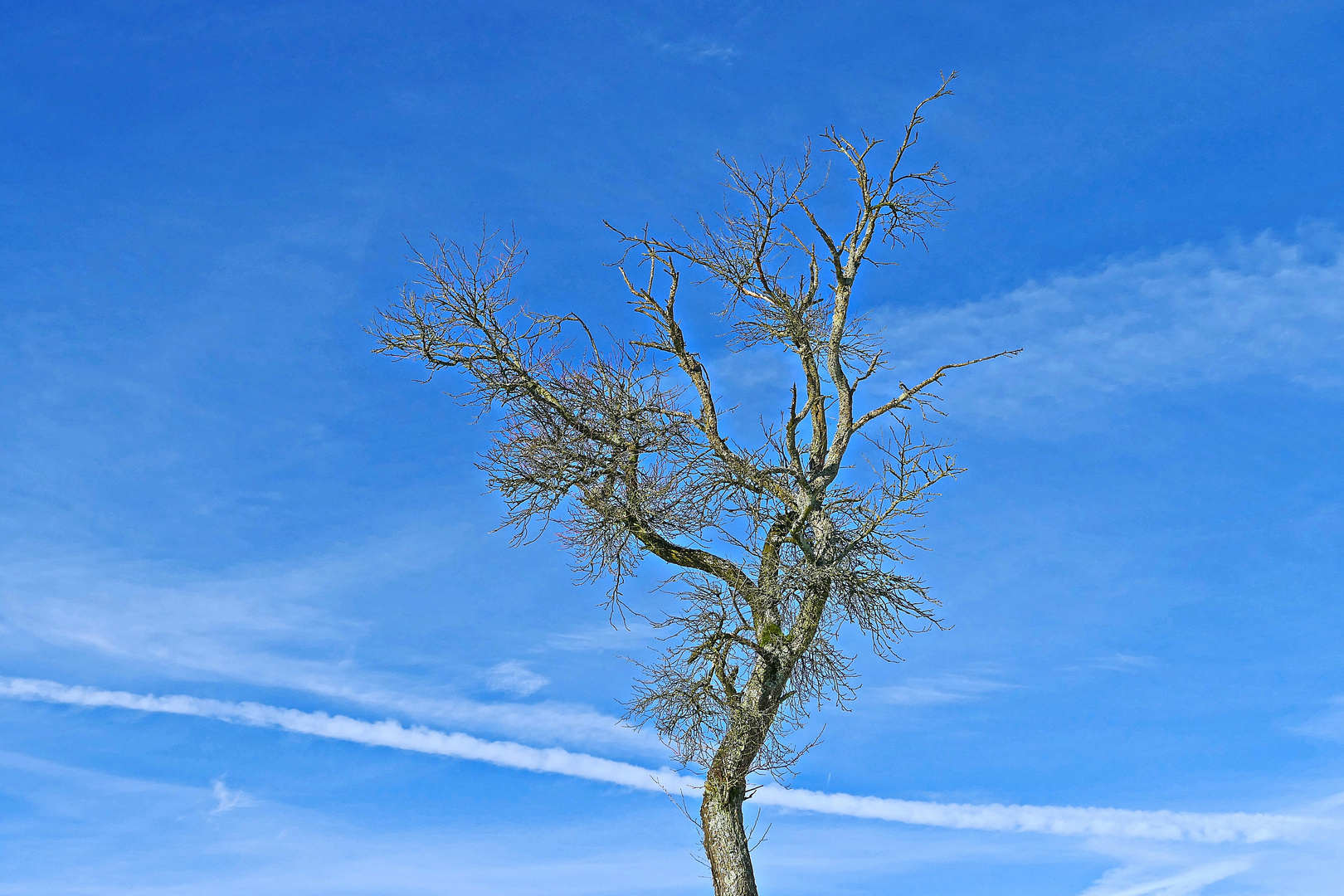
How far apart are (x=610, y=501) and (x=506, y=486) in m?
1.32

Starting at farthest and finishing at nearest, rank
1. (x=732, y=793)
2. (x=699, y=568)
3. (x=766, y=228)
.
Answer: (x=766, y=228) → (x=699, y=568) → (x=732, y=793)

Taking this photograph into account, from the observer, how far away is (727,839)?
1079 cm

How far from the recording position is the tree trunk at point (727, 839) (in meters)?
10.6

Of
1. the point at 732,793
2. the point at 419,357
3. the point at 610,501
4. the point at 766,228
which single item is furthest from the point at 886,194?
the point at 732,793

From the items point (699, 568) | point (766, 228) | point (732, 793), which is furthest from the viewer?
→ point (766, 228)

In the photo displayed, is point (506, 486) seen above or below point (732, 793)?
above

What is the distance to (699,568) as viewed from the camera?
11.8m

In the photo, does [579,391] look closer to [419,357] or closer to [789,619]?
[419,357]

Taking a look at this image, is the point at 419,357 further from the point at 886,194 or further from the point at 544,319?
the point at 886,194

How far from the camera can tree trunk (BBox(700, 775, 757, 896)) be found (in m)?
10.6

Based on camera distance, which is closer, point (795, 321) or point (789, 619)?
point (789, 619)

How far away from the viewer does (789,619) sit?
11289 mm

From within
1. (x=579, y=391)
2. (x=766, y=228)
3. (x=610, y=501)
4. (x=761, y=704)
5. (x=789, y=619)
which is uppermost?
(x=766, y=228)

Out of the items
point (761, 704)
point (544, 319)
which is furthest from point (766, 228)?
point (761, 704)
